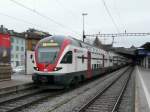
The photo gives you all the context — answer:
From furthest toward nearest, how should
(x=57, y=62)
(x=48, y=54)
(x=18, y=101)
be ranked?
(x=48, y=54)
(x=57, y=62)
(x=18, y=101)

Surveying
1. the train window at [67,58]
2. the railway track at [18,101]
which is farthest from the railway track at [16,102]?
the train window at [67,58]

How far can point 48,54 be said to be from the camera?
669 inches

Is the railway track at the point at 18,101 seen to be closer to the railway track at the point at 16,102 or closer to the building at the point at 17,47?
the railway track at the point at 16,102

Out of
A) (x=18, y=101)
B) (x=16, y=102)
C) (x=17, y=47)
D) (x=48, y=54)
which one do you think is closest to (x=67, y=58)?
(x=48, y=54)

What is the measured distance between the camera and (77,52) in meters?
18.8

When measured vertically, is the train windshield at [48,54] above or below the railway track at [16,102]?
above

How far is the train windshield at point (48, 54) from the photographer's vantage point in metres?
16.7

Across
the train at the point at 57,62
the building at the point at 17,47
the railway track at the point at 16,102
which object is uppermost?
the building at the point at 17,47

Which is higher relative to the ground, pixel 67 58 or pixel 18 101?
pixel 67 58

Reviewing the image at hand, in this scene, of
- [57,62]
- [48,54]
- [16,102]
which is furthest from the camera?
[48,54]

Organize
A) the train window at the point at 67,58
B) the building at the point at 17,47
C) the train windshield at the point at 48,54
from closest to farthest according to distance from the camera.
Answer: the train windshield at the point at 48,54 → the train window at the point at 67,58 → the building at the point at 17,47

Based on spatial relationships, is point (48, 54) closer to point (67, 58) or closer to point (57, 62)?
point (57, 62)

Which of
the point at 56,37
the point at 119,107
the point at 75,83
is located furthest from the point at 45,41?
the point at 119,107

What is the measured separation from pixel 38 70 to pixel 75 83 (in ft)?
10.1
